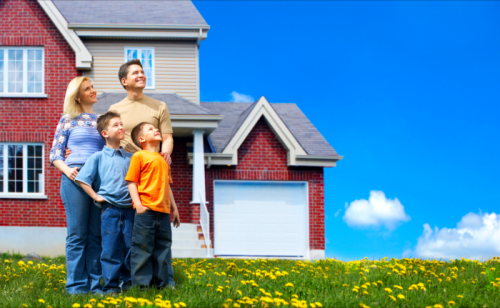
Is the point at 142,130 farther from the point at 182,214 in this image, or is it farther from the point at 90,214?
the point at 182,214

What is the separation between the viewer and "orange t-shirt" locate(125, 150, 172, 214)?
538 cm

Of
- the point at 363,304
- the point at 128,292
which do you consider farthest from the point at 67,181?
the point at 363,304

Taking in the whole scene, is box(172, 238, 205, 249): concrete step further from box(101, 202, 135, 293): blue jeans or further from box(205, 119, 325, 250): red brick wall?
box(101, 202, 135, 293): blue jeans

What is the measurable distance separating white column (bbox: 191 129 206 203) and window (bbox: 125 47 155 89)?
3.35 meters

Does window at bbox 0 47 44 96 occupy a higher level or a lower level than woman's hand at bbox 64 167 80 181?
higher

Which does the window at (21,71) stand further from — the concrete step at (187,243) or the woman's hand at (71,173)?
the woman's hand at (71,173)

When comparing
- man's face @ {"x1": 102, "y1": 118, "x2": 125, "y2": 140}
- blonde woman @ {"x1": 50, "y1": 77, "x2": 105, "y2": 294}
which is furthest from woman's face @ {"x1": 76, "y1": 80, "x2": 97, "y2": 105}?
man's face @ {"x1": 102, "y1": 118, "x2": 125, "y2": 140}

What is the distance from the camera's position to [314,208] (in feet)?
53.3

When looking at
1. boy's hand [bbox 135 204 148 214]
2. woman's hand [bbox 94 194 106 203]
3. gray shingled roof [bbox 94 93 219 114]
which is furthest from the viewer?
gray shingled roof [bbox 94 93 219 114]

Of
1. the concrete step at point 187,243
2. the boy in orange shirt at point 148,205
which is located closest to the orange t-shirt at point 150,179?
the boy in orange shirt at point 148,205

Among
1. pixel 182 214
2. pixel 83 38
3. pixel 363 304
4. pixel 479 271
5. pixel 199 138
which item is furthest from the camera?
pixel 83 38

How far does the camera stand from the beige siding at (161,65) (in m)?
16.9

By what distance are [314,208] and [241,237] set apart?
2.51 meters

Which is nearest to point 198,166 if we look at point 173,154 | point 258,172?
point 173,154
